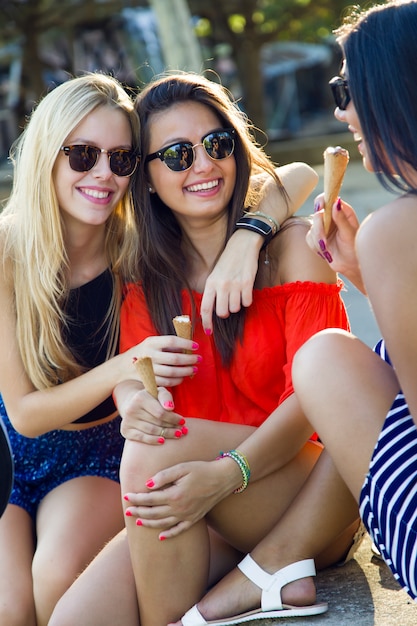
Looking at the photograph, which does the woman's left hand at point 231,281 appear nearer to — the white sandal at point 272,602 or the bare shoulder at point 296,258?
the bare shoulder at point 296,258

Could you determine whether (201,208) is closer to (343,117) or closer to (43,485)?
(343,117)

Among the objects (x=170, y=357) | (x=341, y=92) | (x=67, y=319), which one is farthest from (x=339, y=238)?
(x=67, y=319)

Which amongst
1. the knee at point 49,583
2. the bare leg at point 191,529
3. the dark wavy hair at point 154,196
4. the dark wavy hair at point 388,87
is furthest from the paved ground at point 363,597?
the dark wavy hair at point 388,87

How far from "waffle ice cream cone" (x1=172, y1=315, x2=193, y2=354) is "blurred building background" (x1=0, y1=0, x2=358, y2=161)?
33.4 feet

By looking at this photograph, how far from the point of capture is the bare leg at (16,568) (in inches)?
113

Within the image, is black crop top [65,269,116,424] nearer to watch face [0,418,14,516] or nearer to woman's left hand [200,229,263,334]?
woman's left hand [200,229,263,334]

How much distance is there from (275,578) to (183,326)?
776 mm

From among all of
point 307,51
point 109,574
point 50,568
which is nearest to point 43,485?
point 50,568

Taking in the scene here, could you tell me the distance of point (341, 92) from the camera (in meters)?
2.22

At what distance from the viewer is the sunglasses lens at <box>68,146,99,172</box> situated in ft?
10.3

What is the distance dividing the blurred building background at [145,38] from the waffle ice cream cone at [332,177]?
1033 centimetres

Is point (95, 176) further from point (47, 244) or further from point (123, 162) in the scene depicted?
point (47, 244)

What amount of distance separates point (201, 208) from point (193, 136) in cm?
24

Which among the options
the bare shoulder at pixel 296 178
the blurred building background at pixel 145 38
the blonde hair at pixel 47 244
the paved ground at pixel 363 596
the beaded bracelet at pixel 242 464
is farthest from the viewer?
the blurred building background at pixel 145 38
